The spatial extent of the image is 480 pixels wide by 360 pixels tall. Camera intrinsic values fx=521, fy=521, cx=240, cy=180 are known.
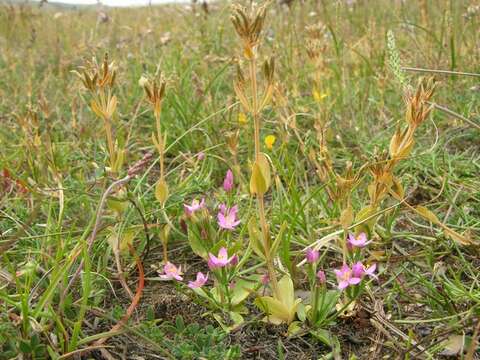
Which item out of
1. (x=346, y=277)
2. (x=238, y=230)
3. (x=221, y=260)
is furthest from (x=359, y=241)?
(x=238, y=230)

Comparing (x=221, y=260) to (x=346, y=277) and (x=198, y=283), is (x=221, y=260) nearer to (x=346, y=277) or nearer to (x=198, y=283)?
(x=198, y=283)

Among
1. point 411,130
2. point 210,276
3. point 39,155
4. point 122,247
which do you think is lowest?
point 210,276

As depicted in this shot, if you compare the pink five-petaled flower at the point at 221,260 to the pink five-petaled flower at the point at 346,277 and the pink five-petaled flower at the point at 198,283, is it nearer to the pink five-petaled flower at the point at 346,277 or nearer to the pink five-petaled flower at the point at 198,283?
the pink five-petaled flower at the point at 198,283

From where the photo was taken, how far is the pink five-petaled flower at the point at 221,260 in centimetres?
112

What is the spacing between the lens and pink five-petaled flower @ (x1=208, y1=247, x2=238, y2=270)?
1120 mm

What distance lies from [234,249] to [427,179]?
98 centimetres

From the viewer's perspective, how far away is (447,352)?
3.46 ft

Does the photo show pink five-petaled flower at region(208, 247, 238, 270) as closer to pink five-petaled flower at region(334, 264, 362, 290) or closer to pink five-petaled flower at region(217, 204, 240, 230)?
pink five-petaled flower at region(217, 204, 240, 230)

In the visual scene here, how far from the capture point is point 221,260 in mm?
1133

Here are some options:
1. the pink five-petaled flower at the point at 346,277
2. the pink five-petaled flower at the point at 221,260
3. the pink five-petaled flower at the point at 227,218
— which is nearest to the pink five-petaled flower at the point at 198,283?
the pink five-petaled flower at the point at 221,260

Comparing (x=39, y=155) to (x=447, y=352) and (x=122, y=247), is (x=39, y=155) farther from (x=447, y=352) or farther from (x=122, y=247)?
(x=447, y=352)

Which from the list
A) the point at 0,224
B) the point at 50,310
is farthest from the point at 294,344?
the point at 0,224

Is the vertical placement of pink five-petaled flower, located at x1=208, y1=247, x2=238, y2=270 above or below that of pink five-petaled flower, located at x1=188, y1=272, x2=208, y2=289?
above

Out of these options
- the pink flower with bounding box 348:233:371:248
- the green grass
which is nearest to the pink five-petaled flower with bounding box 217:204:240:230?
the green grass
